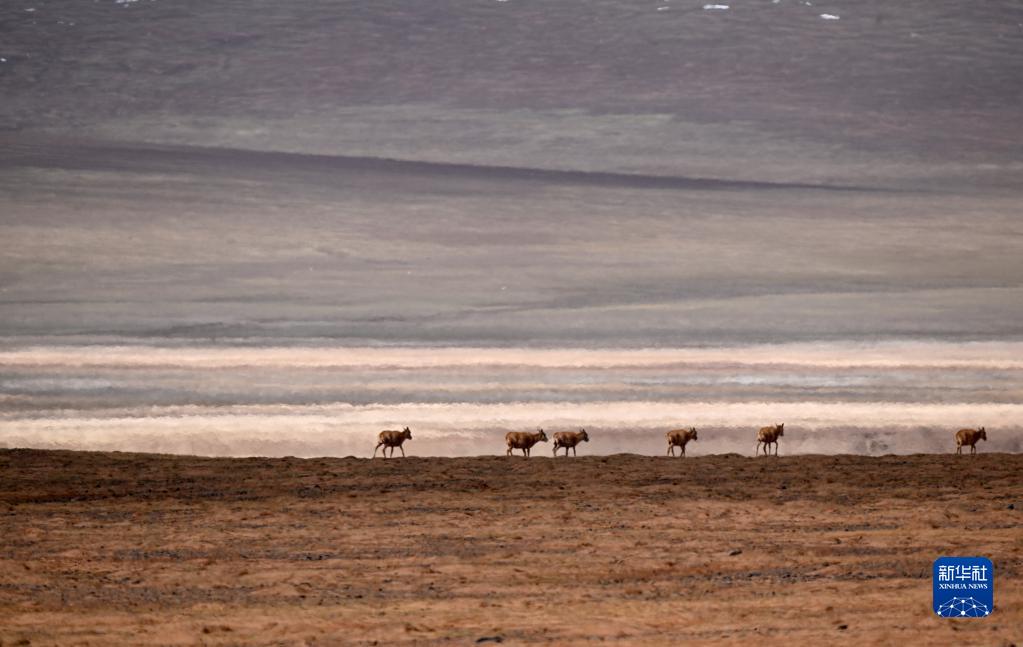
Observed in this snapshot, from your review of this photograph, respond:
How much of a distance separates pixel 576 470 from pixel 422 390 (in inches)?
165

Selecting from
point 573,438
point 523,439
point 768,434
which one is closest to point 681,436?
point 768,434

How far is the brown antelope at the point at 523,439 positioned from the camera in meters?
13.6

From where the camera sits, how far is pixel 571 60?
3756 centimetres

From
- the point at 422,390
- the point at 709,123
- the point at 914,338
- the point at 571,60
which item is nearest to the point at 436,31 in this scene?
the point at 571,60

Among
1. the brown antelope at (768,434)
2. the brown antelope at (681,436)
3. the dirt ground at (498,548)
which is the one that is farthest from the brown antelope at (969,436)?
the brown antelope at (681,436)

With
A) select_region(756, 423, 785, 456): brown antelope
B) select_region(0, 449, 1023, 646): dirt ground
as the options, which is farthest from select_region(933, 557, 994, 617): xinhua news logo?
select_region(756, 423, 785, 456): brown antelope

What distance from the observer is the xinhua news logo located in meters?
8.87

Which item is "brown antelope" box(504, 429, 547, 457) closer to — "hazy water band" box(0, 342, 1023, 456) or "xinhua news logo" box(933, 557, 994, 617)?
"hazy water band" box(0, 342, 1023, 456)

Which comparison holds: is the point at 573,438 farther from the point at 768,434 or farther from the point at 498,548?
the point at 498,548

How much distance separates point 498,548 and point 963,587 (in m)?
2.66

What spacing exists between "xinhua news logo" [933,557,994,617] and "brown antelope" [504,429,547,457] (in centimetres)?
447

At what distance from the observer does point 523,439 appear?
13.6 metres

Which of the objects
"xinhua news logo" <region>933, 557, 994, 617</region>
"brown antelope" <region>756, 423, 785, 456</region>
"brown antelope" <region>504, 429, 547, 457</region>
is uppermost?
"brown antelope" <region>756, 423, 785, 456</region>

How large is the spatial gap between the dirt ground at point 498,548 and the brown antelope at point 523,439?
0.28 m
